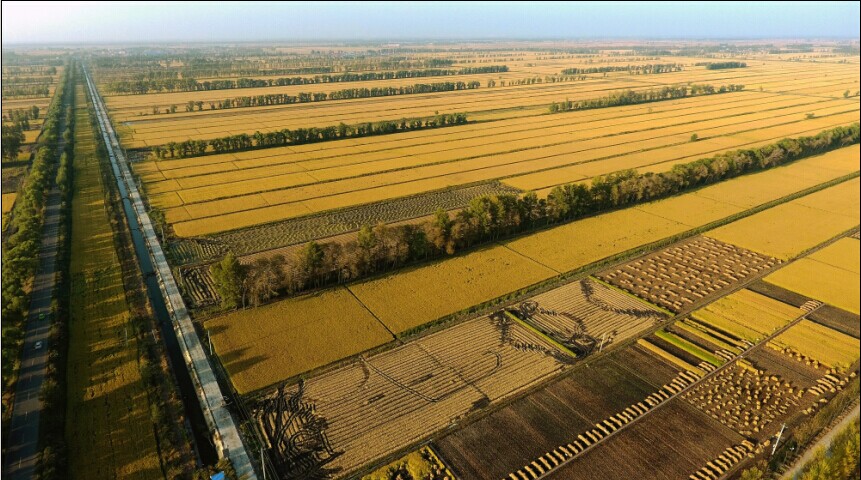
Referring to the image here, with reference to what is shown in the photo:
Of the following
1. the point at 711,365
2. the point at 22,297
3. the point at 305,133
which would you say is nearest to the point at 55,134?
the point at 305,133

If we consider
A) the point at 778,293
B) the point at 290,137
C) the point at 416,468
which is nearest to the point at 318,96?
the point at 290,137

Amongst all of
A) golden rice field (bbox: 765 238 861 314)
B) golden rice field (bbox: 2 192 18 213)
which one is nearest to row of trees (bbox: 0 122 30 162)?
golden rice field (bbox: 2 192 18 213)

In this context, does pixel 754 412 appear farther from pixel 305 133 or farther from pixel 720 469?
pixel 305 133

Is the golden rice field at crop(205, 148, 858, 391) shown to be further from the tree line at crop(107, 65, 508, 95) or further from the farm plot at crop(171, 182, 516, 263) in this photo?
the tree line at crop(107, 65, 508, 95)

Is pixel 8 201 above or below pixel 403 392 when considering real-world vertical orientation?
above

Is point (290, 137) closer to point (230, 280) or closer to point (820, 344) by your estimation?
point (230, 280)

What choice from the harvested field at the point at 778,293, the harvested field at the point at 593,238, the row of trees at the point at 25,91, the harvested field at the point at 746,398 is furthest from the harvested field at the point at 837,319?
the row of trees at the point at 25,91
